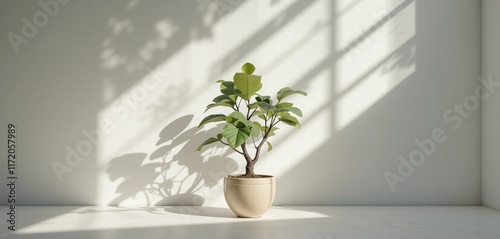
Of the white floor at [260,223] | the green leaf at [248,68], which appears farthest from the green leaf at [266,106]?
the white floor at [260,223]

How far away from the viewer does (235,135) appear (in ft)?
10.7

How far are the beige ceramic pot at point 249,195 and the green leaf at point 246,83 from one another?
0.64m

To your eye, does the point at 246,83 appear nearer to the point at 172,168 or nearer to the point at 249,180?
the point at 249,180

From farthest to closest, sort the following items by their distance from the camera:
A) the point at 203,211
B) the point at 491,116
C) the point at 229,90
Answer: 1. the point at 491,116
2. the point at 203,211
3. the point at 229,90

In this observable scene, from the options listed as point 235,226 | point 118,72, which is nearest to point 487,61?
point 235,226

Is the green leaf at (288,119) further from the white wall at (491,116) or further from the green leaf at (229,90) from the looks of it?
the white wall at (491,116)

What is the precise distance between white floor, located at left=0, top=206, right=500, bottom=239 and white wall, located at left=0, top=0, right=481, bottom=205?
231mm

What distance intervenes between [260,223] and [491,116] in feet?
7.29

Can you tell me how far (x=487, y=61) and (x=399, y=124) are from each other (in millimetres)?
915

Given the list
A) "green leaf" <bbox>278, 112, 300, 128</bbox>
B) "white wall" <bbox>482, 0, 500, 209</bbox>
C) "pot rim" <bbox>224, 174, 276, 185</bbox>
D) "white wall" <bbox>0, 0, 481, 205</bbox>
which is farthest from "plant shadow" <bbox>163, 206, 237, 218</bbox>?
"white wall" <bbox>482, 0, 500, 209</bbox>

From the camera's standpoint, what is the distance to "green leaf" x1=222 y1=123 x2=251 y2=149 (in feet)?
10.5

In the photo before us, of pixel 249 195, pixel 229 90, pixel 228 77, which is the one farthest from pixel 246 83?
pixel 249 195

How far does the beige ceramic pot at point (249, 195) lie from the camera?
11.1 ft

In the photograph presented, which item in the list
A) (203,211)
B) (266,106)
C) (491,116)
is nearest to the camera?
(266,106)
